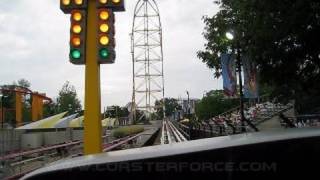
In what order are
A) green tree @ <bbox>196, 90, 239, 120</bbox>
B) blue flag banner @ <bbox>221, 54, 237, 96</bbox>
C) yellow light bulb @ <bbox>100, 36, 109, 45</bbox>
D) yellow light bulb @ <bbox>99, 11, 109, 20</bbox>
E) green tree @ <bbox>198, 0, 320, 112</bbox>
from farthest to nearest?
green tree @ <bbox>196, 90, 239, 120</bbox> → blue flag banner @ <bbox>221, 54, 237, 96</bbox> → green tree @ <bbox>198, 0, 320, 112</bbox> → yellow light bulb @ <bbox>99, 11, 109, 20</bbox> → yellow light bulb @ <bbox>100, 36, 109, 45</bbox>

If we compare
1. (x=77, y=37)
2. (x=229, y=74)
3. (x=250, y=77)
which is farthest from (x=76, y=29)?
(x=229, y=74)

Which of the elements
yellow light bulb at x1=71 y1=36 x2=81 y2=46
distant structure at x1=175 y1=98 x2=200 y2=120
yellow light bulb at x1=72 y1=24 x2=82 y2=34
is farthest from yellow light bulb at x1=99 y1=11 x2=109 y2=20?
distant structure at x1=175 y1=98 x2=200 y2=120

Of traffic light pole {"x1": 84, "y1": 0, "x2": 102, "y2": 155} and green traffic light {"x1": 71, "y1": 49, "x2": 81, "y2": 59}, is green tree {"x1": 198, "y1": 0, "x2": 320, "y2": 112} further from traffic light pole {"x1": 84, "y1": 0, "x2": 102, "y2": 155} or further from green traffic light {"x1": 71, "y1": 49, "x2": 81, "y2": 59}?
green traffic light {"x1": 71, "y1": 49, "x2": 81, "y2": 59}

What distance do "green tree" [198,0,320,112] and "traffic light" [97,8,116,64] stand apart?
5681 millimetres

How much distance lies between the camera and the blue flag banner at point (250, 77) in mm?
19111

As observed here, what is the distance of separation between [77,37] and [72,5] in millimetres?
520

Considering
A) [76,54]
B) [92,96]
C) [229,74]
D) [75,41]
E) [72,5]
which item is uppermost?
[72,5]

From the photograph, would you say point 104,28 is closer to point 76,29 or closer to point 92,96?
point 76,29

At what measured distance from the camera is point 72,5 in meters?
10.4

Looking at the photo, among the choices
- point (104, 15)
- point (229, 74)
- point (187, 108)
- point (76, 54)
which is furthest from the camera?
point (187, 108)

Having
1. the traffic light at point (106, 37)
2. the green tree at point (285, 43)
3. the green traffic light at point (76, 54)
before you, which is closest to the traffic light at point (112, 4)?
the traffic light at point (106, 37)

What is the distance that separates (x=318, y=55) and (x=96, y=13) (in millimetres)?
7561

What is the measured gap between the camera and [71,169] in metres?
3.40

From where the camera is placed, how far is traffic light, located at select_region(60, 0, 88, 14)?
10453 mm
